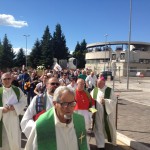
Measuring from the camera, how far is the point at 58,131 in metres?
3.11

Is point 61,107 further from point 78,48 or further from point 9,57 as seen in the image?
point 78,48

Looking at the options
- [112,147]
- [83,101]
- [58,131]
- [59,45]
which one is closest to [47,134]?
[58,131]

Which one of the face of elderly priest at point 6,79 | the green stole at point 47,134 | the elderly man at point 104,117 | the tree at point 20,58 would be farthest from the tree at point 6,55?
the green stole at point 47,134

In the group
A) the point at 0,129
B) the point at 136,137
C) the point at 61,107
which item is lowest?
the point at 136,137

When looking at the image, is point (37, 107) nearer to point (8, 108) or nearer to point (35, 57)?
→ point (8, 108)

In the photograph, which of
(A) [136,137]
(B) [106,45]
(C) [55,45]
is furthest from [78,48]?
(A) [136,137]

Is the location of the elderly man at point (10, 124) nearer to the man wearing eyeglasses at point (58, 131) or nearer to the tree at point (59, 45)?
the man wearing eyeglasses at point (58, 131)

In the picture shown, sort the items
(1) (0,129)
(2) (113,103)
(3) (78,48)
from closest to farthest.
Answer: (1) (0,129), (2) (113,103), (3) (78,48)

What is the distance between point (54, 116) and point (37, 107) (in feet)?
4.65

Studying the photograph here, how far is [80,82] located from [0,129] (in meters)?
2.15

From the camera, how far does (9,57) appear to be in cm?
8100

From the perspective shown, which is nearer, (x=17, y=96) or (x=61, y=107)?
(x=61, y=107)

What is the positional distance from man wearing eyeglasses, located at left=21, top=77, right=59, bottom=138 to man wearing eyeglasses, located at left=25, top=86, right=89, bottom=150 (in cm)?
97

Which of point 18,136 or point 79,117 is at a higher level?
point 79,117
